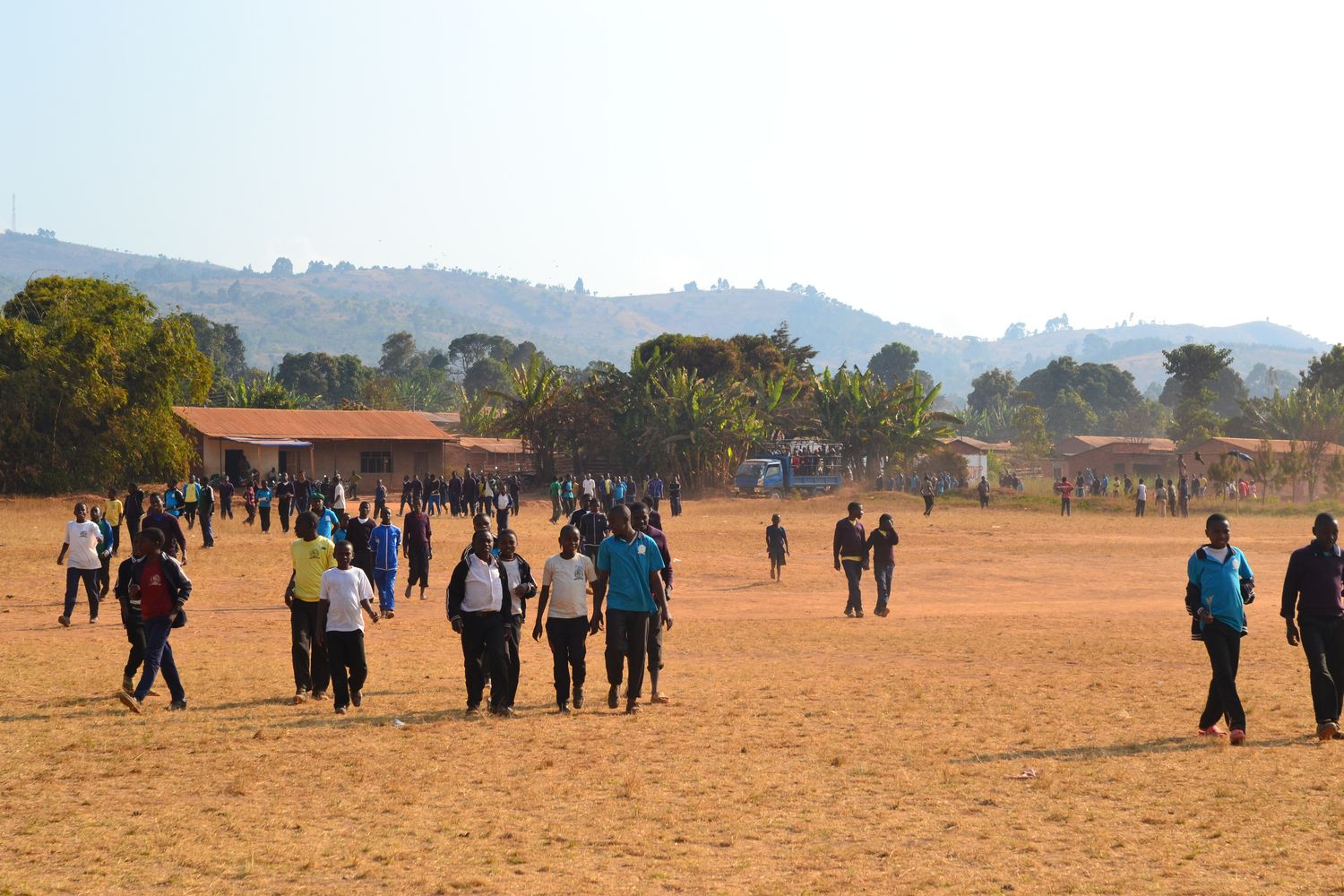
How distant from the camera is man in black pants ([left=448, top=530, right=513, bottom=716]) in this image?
35.6 feet

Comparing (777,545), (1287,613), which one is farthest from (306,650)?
(777,545)

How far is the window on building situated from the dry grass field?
43.6 metres

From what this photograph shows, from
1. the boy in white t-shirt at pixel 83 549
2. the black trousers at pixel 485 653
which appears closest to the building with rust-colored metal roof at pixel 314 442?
the boy in white t-shirt at pixel 83 549

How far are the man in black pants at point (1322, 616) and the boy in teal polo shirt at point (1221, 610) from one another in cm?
35

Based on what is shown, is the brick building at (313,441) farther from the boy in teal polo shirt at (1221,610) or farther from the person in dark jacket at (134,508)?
the boy in teal polo shirt at (1221,610)

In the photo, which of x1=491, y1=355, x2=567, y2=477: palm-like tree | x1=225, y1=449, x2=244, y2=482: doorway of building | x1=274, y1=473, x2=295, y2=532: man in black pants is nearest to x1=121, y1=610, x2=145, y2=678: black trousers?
x1=274, y1=473, x2=295, y2=532: man in black pants

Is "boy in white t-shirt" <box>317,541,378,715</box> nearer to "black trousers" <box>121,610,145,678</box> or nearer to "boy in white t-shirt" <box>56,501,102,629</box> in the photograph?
"black trousers" <box>121,610,145,678</box>

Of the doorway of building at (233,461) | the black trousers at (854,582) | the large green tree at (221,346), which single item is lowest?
the black trousers at (854,582)

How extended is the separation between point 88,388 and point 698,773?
43168mm

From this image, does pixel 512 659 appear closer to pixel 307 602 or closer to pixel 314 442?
pixel 307 602

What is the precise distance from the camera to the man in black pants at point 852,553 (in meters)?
19.4

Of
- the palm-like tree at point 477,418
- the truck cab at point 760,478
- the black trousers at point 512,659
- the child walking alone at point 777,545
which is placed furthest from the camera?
the palm-like tree at point 477,418

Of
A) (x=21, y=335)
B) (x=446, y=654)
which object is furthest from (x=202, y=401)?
(x=446, y=654)

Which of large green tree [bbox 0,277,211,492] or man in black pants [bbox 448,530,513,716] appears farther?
large green tree [bbox 0,277,211,492]
